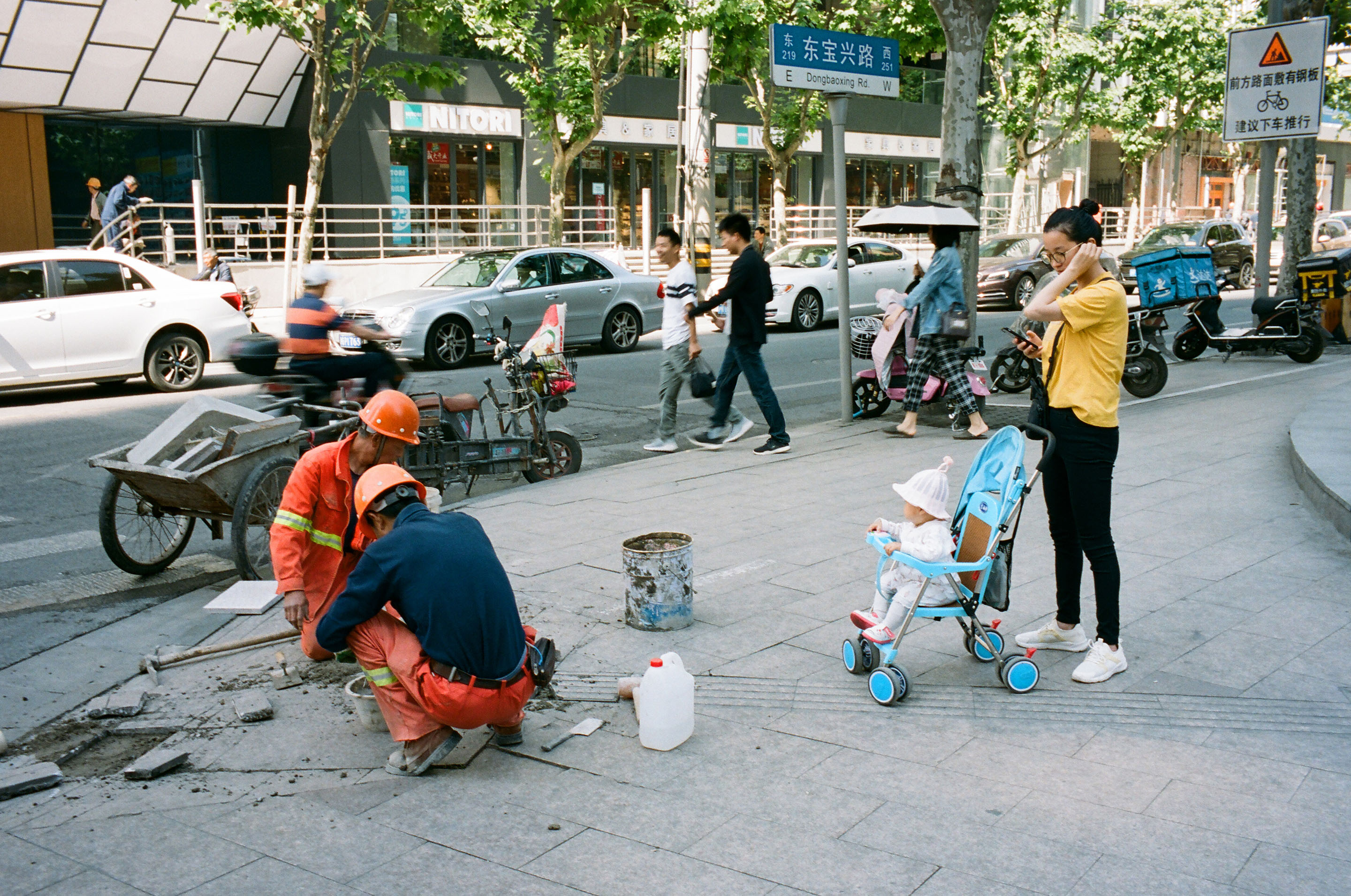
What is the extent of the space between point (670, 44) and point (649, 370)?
48.4ft

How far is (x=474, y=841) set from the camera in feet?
11.9

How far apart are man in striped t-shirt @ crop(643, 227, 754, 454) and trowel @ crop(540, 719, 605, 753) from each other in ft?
18.2

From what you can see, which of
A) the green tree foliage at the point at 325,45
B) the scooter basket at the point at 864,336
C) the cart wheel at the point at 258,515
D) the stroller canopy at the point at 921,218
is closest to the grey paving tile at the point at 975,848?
the cart wheel at the point at 258,515

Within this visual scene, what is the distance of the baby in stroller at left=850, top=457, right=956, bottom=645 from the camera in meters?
4.55

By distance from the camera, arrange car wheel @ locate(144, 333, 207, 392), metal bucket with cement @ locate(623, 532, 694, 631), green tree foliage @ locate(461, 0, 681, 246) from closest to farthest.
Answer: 1. metal bucket with cement @ locate(623, 532, 694, 631)
2. car wheel @ locate(144, 333, 207, 392)
3. green tree foliage @ locate(461, 0, 681, 246)

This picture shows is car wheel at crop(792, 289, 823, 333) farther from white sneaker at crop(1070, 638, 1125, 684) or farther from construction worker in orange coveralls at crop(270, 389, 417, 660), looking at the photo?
construction worker in orange coveralls at crop(270, 389, 417, 660)

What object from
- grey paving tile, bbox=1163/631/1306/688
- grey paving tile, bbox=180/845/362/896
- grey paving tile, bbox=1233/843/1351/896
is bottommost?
grey paving tile, bbox=180/845/362/896

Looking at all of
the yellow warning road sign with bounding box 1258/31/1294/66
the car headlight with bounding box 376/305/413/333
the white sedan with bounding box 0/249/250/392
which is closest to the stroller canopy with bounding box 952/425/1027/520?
the yellow warning road sign with bounding box 1258/31/1294/66

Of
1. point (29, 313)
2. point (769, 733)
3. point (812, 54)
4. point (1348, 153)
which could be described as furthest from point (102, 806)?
point (1348, 153)

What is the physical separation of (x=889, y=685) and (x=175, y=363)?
1121 centimetres

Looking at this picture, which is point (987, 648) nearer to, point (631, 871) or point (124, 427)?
point (631, 871)

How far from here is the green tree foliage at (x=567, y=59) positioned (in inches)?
896

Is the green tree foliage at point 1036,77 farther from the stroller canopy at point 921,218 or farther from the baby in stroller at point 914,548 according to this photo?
the baby in stroller at point 914,548

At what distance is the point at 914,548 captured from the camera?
4.54 m
